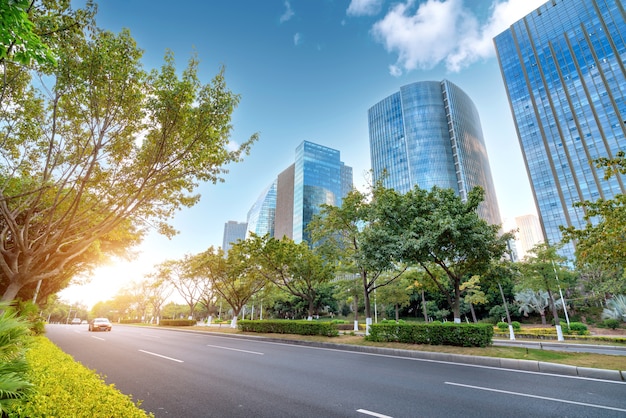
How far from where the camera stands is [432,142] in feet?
315

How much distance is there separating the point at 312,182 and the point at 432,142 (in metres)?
41.8

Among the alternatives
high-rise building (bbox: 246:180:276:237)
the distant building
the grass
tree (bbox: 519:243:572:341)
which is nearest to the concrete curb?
the grass

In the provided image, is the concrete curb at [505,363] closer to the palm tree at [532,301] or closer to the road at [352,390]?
the road at [352,390]

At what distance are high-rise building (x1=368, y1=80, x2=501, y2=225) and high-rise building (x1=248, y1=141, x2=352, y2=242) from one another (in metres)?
16.7

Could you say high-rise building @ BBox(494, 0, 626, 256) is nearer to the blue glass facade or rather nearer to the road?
the blue glass facade

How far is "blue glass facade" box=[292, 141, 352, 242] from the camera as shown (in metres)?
98.5

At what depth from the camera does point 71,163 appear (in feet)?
33.8

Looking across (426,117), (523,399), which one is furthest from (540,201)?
(523,399)

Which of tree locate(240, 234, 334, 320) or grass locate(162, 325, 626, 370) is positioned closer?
grass locate(162, 325, 626, 370)

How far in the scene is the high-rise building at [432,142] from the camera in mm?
93312

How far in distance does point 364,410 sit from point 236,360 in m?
6.57

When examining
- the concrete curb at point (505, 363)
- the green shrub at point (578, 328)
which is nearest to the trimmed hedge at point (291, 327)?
the concrete curb at point (505, 363)

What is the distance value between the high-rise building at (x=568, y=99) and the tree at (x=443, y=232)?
264 feet

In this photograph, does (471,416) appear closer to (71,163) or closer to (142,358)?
(142,358)
